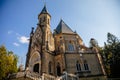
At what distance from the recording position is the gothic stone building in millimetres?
28062

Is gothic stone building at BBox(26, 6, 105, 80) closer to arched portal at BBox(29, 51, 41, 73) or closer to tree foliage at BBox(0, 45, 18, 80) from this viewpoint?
arched portal at BBox(29, 51, 41, 73)

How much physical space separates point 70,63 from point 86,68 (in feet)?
13.3

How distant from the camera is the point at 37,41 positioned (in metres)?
32.5

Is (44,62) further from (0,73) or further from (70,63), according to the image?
(0,73)

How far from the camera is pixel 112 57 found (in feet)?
125

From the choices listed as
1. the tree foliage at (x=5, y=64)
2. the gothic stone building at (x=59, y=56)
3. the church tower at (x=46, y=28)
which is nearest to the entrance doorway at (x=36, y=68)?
the gothic stone building at (x=59, y=56)

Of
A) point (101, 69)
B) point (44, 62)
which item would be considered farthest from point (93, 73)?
point (44, 62)

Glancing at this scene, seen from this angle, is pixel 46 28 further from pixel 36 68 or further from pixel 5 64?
pixel 5 64

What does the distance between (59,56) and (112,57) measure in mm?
17836

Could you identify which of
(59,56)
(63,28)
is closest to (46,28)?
(63,28)

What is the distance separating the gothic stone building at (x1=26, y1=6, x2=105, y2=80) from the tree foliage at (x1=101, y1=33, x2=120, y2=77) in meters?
8.78

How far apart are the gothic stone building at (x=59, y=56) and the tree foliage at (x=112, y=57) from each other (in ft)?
28.8

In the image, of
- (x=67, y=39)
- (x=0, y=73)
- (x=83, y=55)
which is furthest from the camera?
(x=67, y=39)

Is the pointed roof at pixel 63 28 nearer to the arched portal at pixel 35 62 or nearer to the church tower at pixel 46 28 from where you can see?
the church tower at pixel 46 28
